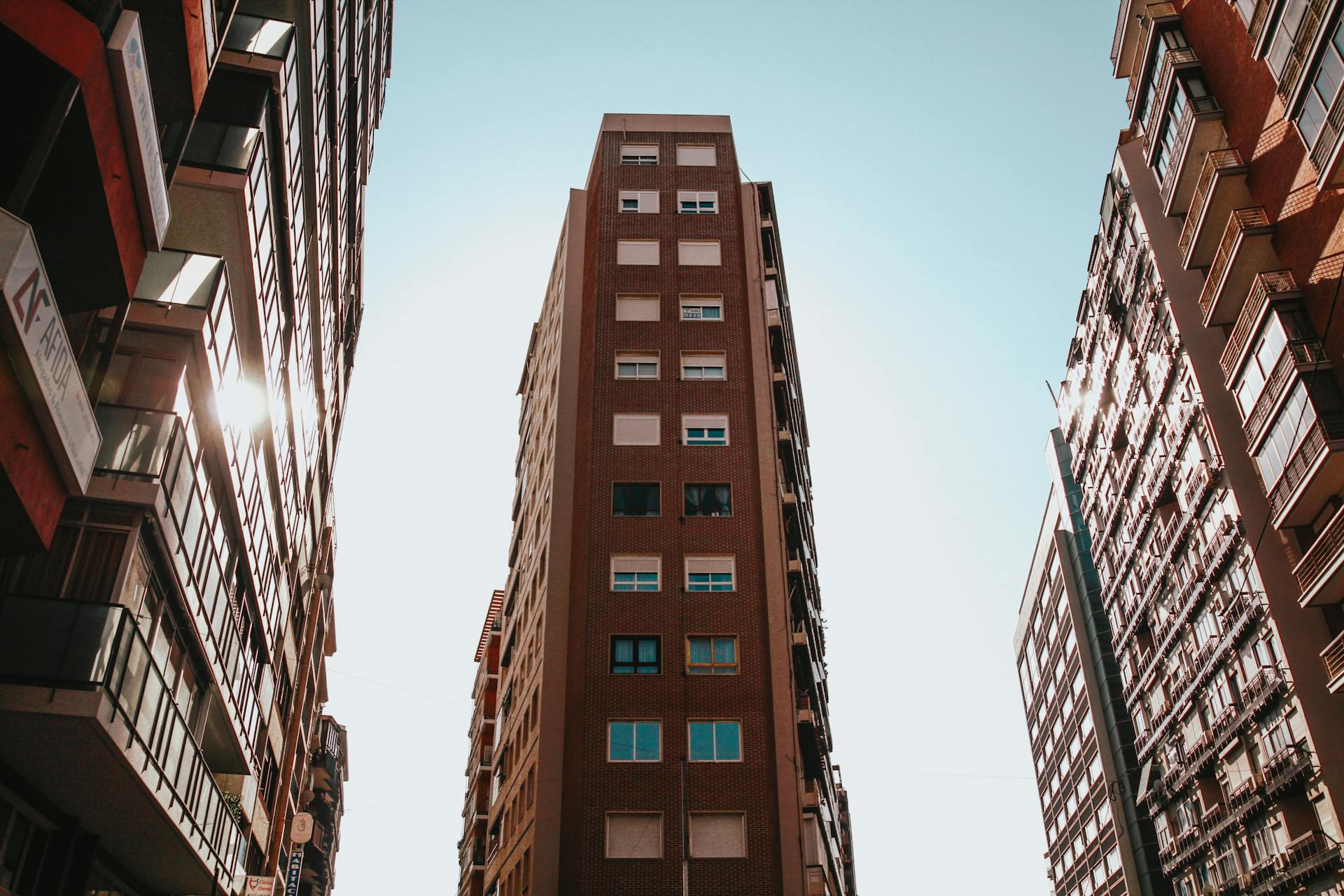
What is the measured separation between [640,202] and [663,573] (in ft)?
69.6

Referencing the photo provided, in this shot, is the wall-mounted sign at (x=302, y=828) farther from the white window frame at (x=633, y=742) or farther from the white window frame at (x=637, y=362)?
the white window frame at (x=637, y=362)

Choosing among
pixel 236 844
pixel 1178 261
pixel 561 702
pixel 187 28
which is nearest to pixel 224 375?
pixel 187 28

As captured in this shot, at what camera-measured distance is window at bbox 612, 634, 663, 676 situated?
122 feet

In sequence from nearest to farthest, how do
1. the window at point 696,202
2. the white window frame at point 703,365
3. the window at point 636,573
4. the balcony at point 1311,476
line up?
the balcony at point 1311,476, the window at point 636,573, the white window frame at point 703,365, the window at point 696,202

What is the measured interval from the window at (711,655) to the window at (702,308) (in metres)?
15.9

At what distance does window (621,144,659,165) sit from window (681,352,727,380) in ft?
43.3

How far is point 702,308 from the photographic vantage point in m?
47.6

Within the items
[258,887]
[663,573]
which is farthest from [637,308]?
[258,887]

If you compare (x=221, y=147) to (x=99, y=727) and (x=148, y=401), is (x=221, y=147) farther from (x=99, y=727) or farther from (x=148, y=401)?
(x=99, y=727)

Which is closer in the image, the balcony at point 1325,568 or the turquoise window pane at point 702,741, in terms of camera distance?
the balcony at point 1325,568

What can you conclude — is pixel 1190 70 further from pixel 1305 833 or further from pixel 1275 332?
pixel 1305 833

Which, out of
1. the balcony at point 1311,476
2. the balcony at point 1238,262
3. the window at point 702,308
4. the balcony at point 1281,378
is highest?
the window at point 702,308

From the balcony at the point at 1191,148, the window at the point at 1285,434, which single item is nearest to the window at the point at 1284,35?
the balcony at the point at 1191,148

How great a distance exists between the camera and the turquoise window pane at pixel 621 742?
3528cm
